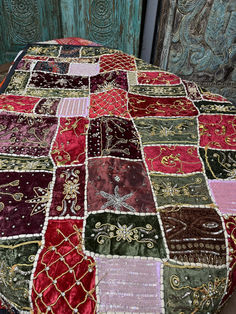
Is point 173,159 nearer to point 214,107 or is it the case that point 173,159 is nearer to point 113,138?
point 113,138

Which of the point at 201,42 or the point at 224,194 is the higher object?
the point at 201,42

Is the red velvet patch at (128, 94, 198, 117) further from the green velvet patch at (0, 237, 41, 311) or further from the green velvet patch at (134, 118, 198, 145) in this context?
the green velvet patch at (0, 237, 41, 311)

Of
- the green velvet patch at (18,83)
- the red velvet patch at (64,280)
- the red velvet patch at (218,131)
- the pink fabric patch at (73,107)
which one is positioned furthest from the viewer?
the green velvet patch at (18,83)

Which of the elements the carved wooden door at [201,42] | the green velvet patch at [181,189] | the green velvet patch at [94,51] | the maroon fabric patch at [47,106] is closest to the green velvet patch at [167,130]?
the green velvet patch at [181,189]

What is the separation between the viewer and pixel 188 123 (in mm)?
1364

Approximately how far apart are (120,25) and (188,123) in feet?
4.94

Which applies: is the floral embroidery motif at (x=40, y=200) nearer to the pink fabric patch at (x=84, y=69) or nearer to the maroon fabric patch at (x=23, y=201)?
the maroon fabric patch at (x=23, y=201)

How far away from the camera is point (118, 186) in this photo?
39.5 inches

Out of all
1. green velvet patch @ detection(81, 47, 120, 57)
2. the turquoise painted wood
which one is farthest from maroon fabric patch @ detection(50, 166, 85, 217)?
the turquoise painted wood

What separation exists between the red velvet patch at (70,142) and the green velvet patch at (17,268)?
1.27 ft

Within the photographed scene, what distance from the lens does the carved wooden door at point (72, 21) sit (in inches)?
92.1

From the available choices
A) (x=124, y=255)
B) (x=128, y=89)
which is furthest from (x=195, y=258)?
(x=128, y=89)

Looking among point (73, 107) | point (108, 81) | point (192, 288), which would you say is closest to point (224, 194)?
point (192, 288)

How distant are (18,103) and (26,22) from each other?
1555 millimetres
